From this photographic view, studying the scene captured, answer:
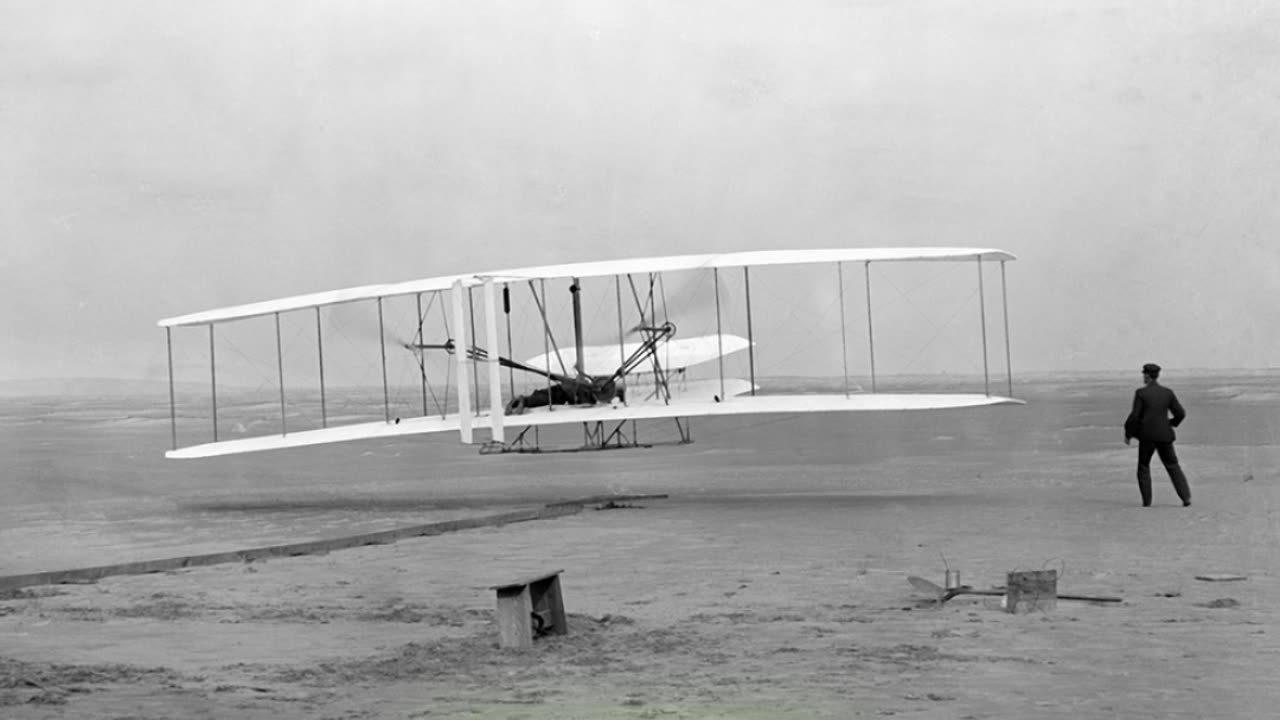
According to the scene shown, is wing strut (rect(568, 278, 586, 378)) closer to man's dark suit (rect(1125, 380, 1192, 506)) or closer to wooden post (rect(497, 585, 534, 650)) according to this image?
man's dark suit (rect(1125, 380, 1192, 506))

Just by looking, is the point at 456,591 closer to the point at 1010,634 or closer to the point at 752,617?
the point at 752,617

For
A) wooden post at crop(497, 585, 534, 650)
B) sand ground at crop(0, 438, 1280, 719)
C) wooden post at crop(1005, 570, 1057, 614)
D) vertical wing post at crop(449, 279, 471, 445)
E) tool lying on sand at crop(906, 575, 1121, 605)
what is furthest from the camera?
vertical wing post at crop(449, 279, 471, 445)

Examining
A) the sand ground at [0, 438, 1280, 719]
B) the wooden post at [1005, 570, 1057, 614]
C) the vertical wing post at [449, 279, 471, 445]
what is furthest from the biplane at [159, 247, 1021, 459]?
the wooden post at [1005, 570, 1057, 614]

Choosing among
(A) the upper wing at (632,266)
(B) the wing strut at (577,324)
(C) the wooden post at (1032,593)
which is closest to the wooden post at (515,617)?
(C) the wooden post at (1032,593)

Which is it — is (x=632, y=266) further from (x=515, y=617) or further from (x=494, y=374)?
(x=515, y=617)

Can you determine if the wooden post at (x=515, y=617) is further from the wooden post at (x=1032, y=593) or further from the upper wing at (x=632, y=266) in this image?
the upper wing at (x=632, y=266)

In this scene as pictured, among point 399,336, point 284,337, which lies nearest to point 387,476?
point 399,336
